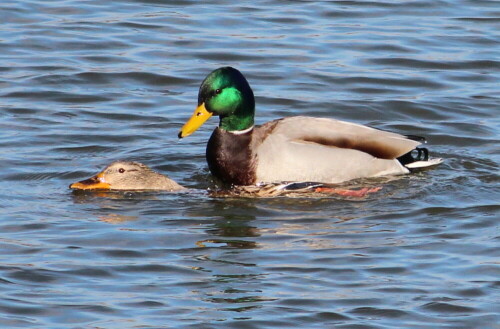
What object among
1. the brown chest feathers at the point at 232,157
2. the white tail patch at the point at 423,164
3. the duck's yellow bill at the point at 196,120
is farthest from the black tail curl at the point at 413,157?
the duck's yellow bill at the point at 196,120

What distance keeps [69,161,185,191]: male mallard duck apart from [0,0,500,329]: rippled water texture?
0.10m

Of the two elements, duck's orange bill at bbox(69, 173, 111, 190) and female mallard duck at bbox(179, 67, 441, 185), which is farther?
female mallard duck at bbox(179, 67, 441, 185)

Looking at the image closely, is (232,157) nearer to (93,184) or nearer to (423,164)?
(93,184)

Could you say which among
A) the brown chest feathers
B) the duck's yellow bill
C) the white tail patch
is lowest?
the white tail patch

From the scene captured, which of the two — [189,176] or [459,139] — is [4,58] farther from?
[459,139]

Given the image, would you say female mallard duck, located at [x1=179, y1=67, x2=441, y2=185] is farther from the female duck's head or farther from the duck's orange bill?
the duck's orange bill

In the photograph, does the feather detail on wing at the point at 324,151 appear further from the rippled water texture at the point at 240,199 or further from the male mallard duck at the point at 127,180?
the male mallard duck at the point at 127,180

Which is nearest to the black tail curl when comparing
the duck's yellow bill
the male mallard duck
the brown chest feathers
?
the brown chest feathers

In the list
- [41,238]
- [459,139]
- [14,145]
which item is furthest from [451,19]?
[41,238]

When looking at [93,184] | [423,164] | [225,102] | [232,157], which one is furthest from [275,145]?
[93,184]

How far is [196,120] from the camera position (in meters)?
11.2

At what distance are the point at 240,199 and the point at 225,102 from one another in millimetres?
968

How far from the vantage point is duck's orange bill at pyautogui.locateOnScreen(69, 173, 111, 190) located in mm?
10805

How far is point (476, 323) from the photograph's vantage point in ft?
25.5
